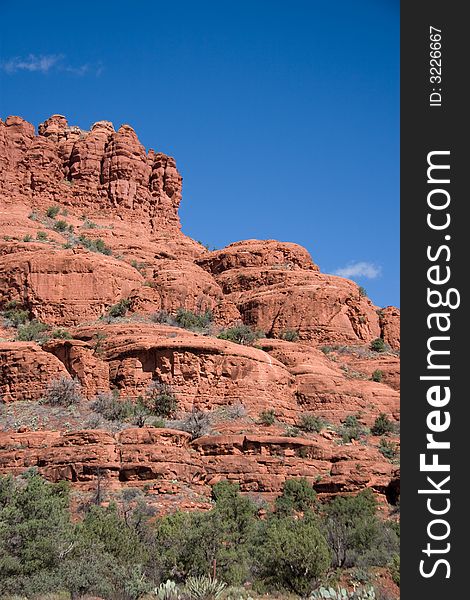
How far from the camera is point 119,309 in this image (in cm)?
5416

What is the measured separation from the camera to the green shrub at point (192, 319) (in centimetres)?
5484

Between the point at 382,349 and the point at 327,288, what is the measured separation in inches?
211

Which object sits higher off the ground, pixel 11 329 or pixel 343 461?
pixel 11 329

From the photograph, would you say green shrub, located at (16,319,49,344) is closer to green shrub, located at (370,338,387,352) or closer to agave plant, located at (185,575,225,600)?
green shrub, located at (370,338,387,352)

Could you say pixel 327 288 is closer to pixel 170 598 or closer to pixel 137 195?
pixel 137 195

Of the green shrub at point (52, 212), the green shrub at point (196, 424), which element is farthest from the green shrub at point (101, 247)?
the green shrub at point (196, 424)

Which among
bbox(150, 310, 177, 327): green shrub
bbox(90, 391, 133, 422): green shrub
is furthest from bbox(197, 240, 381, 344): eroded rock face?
bbox(90, 391, 133, 422): green shrub

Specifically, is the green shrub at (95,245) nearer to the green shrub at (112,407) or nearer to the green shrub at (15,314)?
the green shrub at (15,314)

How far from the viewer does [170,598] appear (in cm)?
1908

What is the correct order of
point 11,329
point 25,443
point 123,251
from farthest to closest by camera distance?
point 123,251, point 11,329, point 25,443

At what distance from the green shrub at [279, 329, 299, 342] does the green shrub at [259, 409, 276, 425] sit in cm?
1221

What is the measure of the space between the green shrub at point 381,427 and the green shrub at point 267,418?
232 inches

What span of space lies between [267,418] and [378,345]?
15.9m

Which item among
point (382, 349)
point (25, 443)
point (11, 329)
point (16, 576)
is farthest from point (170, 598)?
point (382, 349)
